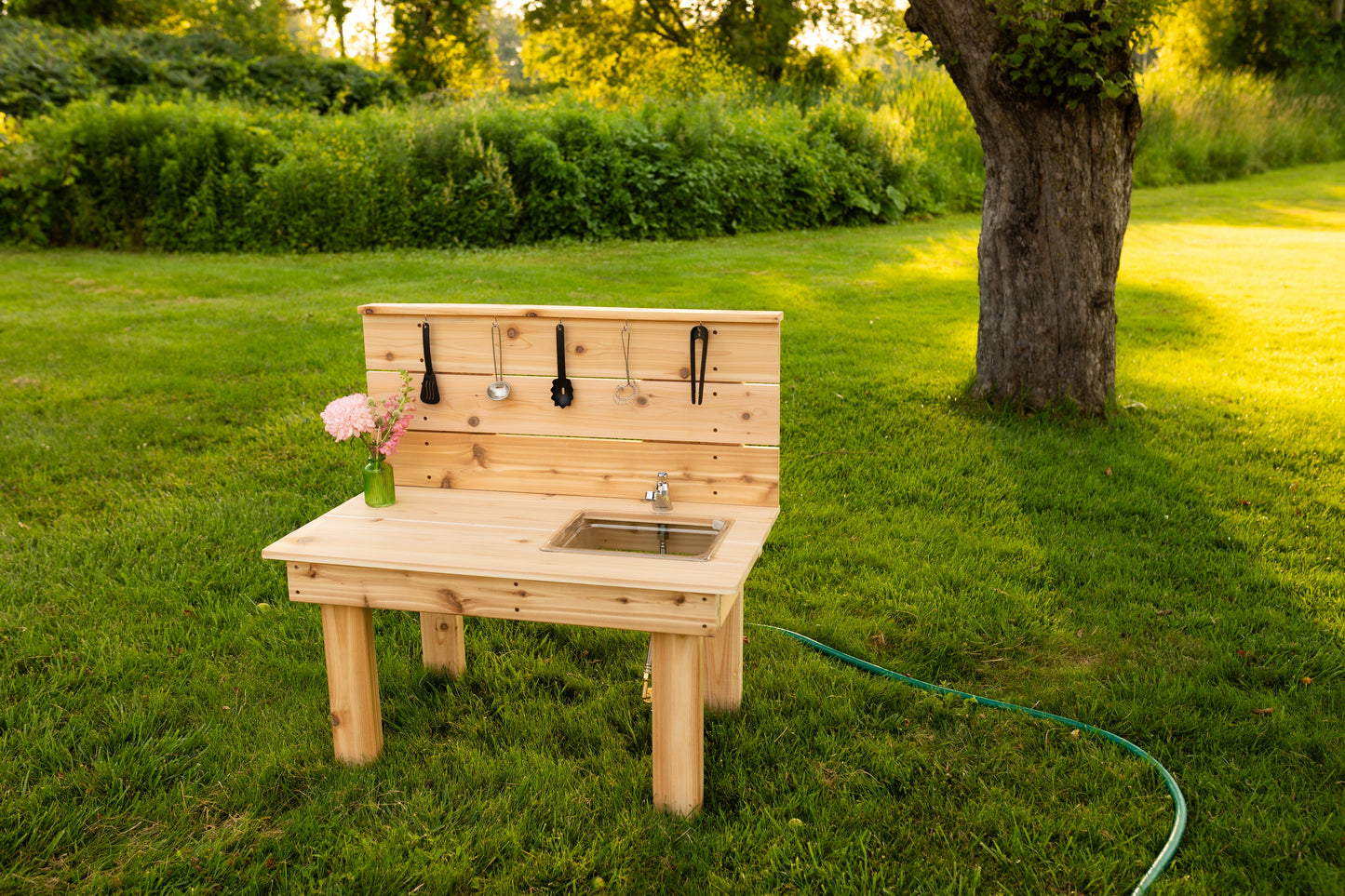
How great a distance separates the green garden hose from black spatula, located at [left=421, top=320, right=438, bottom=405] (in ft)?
4.34

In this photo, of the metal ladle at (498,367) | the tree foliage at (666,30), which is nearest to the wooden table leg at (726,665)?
the metal ladle at (498,367)

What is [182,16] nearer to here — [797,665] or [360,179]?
[360,179]

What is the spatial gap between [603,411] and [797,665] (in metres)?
1.01

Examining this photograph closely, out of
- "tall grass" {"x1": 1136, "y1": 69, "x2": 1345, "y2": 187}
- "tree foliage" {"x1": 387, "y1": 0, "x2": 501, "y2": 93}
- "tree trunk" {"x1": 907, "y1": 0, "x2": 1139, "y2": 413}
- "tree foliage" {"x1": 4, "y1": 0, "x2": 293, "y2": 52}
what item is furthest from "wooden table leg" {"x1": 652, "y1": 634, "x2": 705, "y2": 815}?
"tree foliage" {"x1": 387, "y1": 0, "x2": 501, "y2": 93}

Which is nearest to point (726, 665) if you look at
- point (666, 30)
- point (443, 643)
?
point (443, 643)

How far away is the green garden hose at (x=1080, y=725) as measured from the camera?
223 centimetres

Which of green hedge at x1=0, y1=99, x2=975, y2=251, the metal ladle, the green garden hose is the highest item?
green hedge at x1=0, y1=99, x2=975, y2=251

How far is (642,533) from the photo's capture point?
9.21 ft

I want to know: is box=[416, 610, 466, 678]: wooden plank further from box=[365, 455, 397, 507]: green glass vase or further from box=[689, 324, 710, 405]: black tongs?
box=[689, 324, 710, 405]: black tongs

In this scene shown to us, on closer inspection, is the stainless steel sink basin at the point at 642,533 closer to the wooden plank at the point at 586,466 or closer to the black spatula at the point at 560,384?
the wooden plank at the point at 586,466

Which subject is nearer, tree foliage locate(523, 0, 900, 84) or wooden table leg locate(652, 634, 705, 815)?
wooden table leg locate(652, 634, 705, 815)

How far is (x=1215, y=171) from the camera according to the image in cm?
1634

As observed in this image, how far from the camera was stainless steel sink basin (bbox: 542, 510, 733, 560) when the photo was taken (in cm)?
273

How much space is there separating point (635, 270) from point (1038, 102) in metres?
4.84
